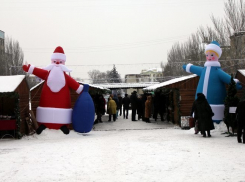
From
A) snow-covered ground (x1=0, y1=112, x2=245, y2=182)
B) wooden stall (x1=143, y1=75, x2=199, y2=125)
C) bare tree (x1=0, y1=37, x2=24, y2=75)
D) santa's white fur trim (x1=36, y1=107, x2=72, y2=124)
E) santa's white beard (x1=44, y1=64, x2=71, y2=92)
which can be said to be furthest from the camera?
bare tree (x1=0, y1=37, x2=24, y2=75)

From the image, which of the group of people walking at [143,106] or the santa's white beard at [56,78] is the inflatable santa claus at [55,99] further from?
the group of people walking at [143,106]

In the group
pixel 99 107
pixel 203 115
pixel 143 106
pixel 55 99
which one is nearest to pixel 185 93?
pixel 203 115

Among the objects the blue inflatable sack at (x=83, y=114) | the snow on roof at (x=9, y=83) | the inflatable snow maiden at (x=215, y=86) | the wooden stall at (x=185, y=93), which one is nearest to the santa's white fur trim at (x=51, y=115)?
the blue inflatable sack at (x=83, y=114)

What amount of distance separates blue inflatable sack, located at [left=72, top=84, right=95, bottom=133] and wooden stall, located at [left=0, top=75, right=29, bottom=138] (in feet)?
6.35

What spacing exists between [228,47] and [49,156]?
76.2ft

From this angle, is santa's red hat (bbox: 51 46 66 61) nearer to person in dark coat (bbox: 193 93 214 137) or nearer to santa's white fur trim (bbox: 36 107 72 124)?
santa's white fur trim (bbox: 36 107 72 124)

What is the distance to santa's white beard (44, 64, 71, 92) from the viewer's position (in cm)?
1387

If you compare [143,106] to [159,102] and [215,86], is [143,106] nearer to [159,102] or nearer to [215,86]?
[159,102]

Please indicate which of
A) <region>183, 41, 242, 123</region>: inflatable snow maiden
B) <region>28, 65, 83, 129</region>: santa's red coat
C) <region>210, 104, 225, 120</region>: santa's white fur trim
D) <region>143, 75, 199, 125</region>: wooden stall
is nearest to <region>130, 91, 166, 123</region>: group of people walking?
<region>143, 75, 199, 125</region>: wooden stall

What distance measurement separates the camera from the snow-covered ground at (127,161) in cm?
662

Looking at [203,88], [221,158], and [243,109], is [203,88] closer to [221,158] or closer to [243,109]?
[243,109]

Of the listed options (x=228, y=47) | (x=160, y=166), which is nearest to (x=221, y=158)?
(x=160, y=166)

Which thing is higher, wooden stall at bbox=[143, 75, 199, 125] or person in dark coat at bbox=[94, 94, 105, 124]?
wooden stall at bbox=[143, 75, 199, 125]

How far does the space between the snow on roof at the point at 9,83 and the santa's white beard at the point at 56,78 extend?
1.08 metres
